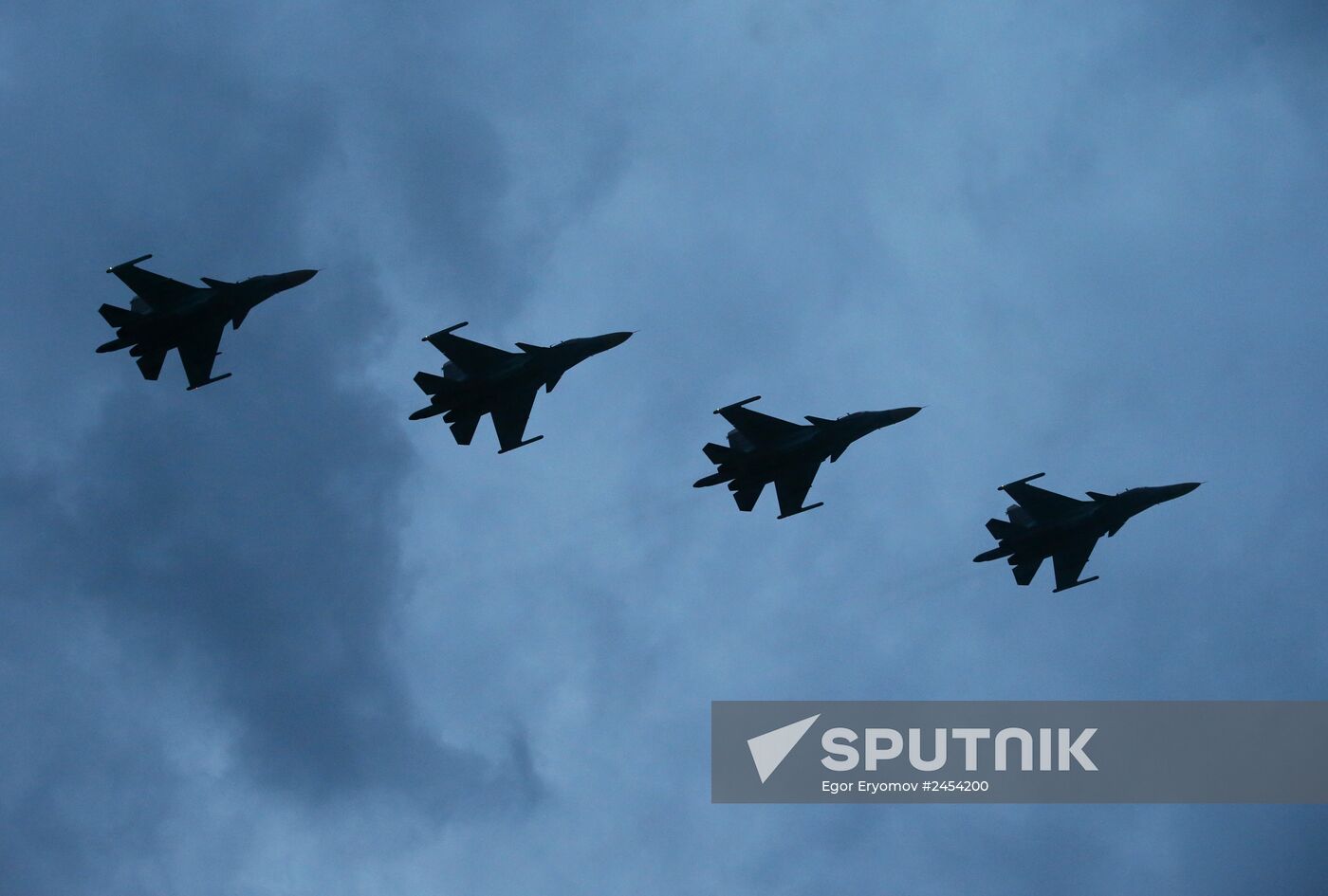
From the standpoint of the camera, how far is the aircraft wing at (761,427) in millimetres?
84188

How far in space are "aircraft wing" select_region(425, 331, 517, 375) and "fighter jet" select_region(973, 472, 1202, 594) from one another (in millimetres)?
32657

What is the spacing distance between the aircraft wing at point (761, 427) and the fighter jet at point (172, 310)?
27.2 m

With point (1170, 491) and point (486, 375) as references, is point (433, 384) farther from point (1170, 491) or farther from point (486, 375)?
point (1170, 491)

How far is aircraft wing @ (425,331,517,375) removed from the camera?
81.8 meters

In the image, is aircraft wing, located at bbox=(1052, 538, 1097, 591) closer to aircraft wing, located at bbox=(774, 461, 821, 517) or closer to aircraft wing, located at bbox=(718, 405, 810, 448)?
aircraft wing, located at bbox=(774, 461, 821, 517)

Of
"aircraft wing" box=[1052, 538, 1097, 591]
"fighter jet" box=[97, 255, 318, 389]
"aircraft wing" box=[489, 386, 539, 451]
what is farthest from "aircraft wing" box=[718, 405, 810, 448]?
"fighter jet" box=[97, 255, 318, 389]

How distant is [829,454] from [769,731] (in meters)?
18.2

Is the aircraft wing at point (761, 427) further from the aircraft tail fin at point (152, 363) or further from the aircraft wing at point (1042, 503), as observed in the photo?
the aircraft tail fin at point (152, 363)

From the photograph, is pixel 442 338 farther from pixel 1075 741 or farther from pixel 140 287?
pixel 1075 741

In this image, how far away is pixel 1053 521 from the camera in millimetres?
89375

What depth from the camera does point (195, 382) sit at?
84000mm

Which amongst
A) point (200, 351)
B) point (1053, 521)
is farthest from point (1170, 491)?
point (200, 351)

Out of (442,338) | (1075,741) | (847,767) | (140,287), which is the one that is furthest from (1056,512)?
(140,287)

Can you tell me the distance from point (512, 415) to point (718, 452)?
13.1 meters
